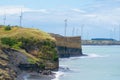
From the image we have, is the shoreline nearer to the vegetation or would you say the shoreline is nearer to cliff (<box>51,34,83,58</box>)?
the vegetation

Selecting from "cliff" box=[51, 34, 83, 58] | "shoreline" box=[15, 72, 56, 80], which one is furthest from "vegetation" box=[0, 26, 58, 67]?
"cliff" box=[51, 34, 83, 58]

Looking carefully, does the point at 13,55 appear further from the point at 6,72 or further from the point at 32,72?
the point at 6,72

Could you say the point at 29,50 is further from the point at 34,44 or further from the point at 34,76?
the point at 34,76

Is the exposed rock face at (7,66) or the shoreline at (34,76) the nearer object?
the exposed rock face at (7,66)

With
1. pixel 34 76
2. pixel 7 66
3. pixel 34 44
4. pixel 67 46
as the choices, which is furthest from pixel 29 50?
pixel 67 46

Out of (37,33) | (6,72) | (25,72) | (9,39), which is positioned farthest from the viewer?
(37,33)

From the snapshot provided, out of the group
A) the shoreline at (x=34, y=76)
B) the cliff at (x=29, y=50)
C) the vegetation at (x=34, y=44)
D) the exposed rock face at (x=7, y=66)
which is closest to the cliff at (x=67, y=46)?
the cliff at (x=29, y=50)

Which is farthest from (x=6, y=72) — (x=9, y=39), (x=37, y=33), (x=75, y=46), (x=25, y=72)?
(x=75, y=46)

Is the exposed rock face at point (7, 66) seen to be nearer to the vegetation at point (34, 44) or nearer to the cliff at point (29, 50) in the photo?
the cliff at point (29, 50)
